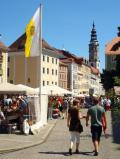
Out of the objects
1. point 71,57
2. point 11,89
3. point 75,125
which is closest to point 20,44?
point 71,57

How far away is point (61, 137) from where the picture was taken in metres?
21.1

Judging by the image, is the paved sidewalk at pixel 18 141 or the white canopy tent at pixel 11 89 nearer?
the paved sidewalk at pixel 18 141

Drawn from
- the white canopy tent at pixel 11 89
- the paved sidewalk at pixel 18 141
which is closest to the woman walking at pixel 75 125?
the paved sidewalk at pixel 18 141

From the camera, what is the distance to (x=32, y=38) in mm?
25188

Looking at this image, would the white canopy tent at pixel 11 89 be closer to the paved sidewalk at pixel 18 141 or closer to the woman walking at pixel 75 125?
the paved sidewalk at pixel 18 141

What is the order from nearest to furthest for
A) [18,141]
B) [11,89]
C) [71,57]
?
[18,141]
[11,89]
[71,57]

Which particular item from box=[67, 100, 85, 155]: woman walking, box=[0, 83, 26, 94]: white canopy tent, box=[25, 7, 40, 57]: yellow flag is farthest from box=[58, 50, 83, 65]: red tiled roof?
box=[67, 100, 85, 155]: woman walking

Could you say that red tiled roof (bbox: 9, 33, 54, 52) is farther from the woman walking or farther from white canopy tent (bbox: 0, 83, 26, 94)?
the woman walking

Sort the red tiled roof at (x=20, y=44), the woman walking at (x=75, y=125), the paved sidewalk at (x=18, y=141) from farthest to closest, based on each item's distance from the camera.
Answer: the red tiled roof at (x=20, y=44)
the paved sidewalk at (x=18, y=141)
the woman walking at (x=75, y=125)

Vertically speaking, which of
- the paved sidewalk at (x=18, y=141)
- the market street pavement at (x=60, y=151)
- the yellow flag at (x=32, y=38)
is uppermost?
the yellow flag at (x=32, y=38)

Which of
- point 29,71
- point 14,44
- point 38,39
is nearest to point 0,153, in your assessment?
point 38,39

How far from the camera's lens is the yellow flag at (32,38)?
25031mm

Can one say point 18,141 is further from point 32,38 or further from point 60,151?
point 32,38

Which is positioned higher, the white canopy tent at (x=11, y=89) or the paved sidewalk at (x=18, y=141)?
the white canopy tent at (x=11, y=89)
